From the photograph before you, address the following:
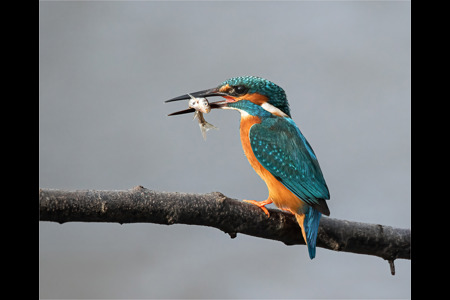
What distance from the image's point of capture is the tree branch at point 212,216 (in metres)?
1.38

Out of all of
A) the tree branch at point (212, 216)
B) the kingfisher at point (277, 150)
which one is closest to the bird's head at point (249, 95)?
the kingfisher at point (277, 150)

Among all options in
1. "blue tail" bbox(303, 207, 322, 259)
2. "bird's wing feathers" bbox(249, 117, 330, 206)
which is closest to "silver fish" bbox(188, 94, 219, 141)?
"bird's wing feathers" bbox(249, 117, 330, 206)

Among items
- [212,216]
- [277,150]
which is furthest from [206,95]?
[212,216]

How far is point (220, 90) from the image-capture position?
1.75 m

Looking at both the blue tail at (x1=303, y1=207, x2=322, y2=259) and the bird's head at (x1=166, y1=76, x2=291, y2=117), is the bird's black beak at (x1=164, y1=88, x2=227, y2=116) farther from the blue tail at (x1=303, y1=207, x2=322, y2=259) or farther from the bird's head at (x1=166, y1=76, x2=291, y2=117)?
the blue tail at (x1=303, y1=207, x2=322, y2=259)

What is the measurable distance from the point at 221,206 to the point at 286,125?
34 cm

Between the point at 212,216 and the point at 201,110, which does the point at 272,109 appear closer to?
the point at 201,110

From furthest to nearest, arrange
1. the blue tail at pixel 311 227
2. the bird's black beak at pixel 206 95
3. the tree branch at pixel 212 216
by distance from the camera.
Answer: the bird's black beak at pixel 206 95 < the blue tail at pixel 311 227 < the tree branch at pixel 212 216

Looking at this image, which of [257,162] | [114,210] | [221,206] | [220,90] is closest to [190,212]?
[221,206]

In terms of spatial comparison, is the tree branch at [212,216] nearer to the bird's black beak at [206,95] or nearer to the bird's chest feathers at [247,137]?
the bird's chest feathers at [247,137]

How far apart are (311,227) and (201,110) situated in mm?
465

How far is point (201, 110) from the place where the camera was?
5.57ft
